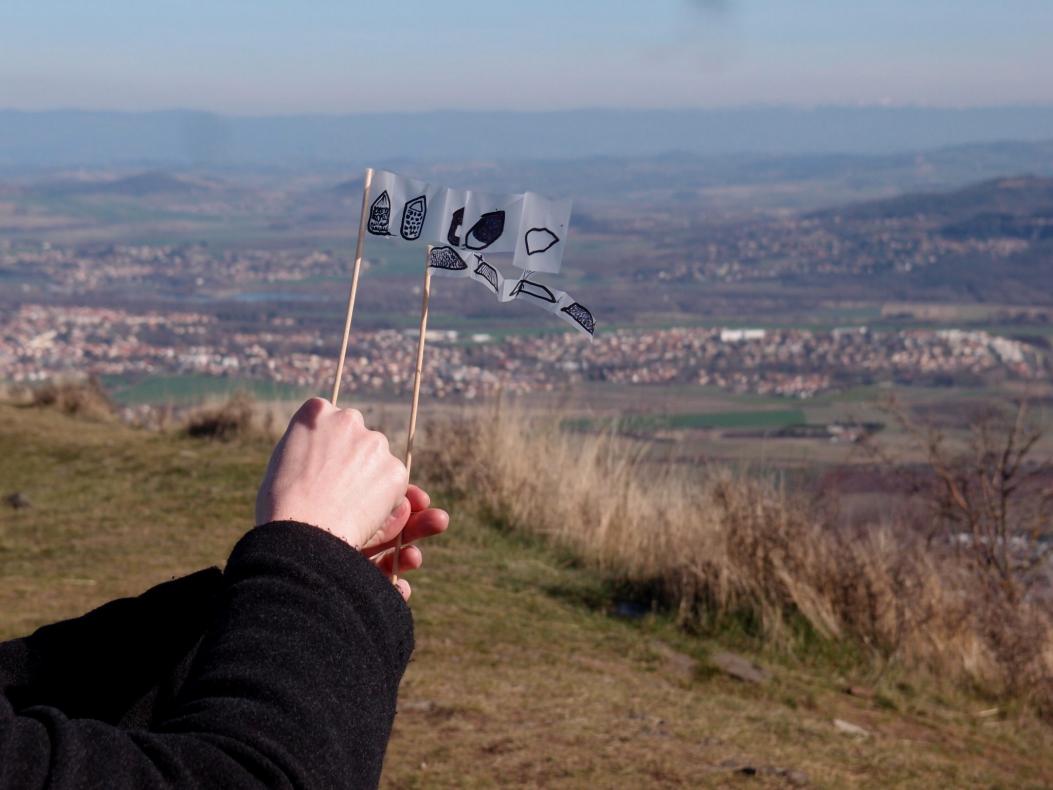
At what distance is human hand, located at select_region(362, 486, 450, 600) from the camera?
66.3 inches

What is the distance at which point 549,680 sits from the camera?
15.9 ft

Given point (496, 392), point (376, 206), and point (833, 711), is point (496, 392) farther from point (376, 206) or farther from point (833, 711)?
point (376, 206)

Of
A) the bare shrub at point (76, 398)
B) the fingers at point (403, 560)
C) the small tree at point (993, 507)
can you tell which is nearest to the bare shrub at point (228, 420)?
the bare shrub at point (76, 398)

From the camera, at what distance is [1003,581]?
258 inches

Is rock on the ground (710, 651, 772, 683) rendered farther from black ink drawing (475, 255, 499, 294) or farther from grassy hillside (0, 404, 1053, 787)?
black ink drawing (475, 255, 499, 294)

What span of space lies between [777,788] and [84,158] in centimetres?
13066

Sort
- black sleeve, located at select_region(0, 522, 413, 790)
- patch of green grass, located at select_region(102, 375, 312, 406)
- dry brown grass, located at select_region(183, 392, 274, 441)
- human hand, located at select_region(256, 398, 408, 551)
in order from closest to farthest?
black sleeve, located at select_region(0, 522, 413, 790) < human hand, located at select_region(256, 398, 408, 551) < dry brown grass, located at select_region(183, 392, 274, 441) < patch of green grass, located at select_region(102, 375, 312, 406)

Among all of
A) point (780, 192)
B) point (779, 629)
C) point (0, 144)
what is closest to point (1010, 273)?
point (779, 629)

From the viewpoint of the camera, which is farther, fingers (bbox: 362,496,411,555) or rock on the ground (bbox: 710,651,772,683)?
rock on the ground (bbox: 710,651,772,683)

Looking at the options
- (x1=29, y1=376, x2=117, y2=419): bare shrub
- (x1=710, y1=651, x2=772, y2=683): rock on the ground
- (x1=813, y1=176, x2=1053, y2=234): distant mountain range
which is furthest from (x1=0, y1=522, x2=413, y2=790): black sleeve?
(x1=813, y1=176, x2=1053, y2=234): distant mountain range

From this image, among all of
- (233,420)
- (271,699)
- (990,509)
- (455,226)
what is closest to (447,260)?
(455,226)

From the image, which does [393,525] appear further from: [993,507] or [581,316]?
[993,507]

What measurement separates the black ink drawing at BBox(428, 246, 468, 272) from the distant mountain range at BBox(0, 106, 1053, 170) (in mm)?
92194

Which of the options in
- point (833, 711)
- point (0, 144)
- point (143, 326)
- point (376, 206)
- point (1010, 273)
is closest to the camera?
point (376, 206)
